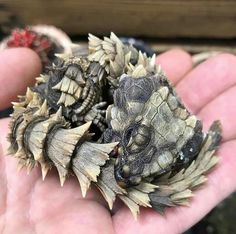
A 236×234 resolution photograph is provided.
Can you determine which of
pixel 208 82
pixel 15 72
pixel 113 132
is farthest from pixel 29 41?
pixel 113 132

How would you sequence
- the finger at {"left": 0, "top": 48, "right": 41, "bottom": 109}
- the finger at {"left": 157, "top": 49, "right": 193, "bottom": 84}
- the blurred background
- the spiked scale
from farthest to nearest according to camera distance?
1. the blurred background
2. the finger at {"left": 157, "top": 49, "right": 193, "bottom": 84}
3. the finger at {"left": 0, "top": 48, "right": 41, "bottom": 109}
4. the spiked scale

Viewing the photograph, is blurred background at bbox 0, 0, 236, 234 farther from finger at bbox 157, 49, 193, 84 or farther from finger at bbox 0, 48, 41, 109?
finger at bbox 0, 48, 41, 109

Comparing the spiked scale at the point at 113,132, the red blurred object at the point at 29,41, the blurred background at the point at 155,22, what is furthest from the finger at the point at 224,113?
the red blurred object at the point at 29,41

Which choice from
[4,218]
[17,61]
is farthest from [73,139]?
[17,61]

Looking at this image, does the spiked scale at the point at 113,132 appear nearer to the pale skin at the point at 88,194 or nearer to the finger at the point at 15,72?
the pale skin at the point at 88,194

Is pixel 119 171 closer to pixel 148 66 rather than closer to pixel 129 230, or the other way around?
pixel 129 230

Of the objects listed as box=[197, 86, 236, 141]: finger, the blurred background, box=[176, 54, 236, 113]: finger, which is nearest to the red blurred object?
the blurred background

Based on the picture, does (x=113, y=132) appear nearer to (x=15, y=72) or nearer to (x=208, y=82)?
(x=15, y=72)
